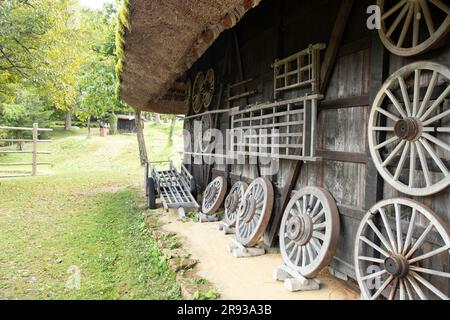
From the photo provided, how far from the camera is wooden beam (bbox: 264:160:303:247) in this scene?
3.12 meters

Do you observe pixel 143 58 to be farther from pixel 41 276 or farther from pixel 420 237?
pixel 420 237

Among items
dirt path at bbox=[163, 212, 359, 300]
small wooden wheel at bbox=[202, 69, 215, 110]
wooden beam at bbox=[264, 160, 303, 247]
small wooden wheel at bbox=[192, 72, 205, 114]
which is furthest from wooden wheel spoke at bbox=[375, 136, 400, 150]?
small wooden wheel at bbox=[192, 72, 205, 114]

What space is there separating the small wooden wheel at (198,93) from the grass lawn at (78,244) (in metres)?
2.29

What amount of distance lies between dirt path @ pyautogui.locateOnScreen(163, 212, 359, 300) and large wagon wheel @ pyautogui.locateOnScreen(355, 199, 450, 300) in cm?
35

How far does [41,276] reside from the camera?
3.06 metres

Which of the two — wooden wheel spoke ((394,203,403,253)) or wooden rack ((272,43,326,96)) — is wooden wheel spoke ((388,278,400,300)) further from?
wooden rack ((272,43,326,96))

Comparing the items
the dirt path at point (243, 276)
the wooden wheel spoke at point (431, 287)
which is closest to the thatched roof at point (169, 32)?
the wooden wheel spoke at point (431, 287)

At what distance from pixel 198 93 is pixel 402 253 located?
16.4 feet

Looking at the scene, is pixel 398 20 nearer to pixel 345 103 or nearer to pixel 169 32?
pixel 345 103

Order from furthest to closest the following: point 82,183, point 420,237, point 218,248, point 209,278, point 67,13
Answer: point 82,183 → point 67,13 → point 218,248 → point 209,278 → point 420,237

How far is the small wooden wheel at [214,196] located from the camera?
15.4 ft

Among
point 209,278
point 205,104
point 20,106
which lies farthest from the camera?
point 20,106
